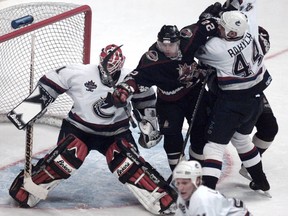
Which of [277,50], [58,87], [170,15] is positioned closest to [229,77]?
[58,87]

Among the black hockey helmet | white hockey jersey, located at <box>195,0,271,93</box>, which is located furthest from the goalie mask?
white hockey jersey, located at <box>195,0,271,93</box>

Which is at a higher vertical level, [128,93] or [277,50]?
[128,93]

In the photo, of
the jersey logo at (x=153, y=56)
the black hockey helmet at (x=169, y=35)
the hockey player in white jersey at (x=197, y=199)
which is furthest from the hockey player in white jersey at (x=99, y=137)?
the hockey player in white jersey at (x=197, y=199)

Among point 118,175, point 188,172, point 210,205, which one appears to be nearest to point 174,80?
point 118,175

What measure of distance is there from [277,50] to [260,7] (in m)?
1.02

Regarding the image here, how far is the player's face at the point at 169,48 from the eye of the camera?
5070mm

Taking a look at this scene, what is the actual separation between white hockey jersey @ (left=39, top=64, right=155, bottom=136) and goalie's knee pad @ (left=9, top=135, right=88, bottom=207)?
4.5 inches

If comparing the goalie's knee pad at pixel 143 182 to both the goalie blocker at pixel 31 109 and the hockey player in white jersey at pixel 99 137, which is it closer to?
the hockey player in white jersey at pixel 99 137

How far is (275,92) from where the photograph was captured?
6.86 meters

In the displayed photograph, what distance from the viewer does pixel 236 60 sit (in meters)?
5.10

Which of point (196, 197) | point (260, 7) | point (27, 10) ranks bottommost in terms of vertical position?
point (260, 7)

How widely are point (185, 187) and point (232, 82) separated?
110 centimetres

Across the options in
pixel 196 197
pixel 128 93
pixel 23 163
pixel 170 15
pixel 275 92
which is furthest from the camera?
pixel 170 15

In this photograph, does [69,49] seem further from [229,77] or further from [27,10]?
[229,77]
